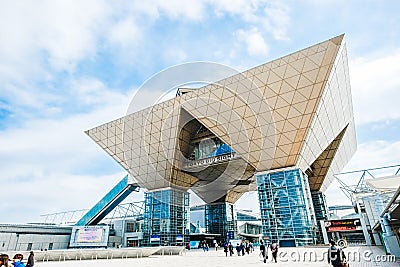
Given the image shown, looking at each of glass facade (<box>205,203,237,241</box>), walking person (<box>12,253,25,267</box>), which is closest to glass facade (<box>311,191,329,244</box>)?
glass facade (<box>205,203,237,241</box>)

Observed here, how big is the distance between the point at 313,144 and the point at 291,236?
1082 cm

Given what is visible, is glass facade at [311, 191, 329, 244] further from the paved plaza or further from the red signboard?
the paved plaza

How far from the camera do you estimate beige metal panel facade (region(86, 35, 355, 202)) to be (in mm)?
26281

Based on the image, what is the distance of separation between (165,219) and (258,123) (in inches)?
828

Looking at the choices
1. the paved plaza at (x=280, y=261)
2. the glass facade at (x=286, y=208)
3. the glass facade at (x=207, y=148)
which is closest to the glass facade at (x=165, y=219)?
the glass facade at (x=207, y=148)

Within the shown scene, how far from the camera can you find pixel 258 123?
2969cm

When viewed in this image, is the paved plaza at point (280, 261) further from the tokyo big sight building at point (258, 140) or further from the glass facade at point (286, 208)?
the tokyo big sight building at point (258, 140)

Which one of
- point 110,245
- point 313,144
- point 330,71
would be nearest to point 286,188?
point 313,144

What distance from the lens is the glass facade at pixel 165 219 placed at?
3877 cm

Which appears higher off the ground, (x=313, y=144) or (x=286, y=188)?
(x=313, y=144)

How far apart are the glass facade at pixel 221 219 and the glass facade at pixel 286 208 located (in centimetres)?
2148

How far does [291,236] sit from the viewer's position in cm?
2908

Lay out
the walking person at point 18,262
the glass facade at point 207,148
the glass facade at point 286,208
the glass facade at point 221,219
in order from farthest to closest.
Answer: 1. the glass facade at point 221,219
2. the glass facade at point 207,148
3. the glass facade at point 286,208
4. the walking person at point 18,262

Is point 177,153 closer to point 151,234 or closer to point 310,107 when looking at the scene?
point 151,234
